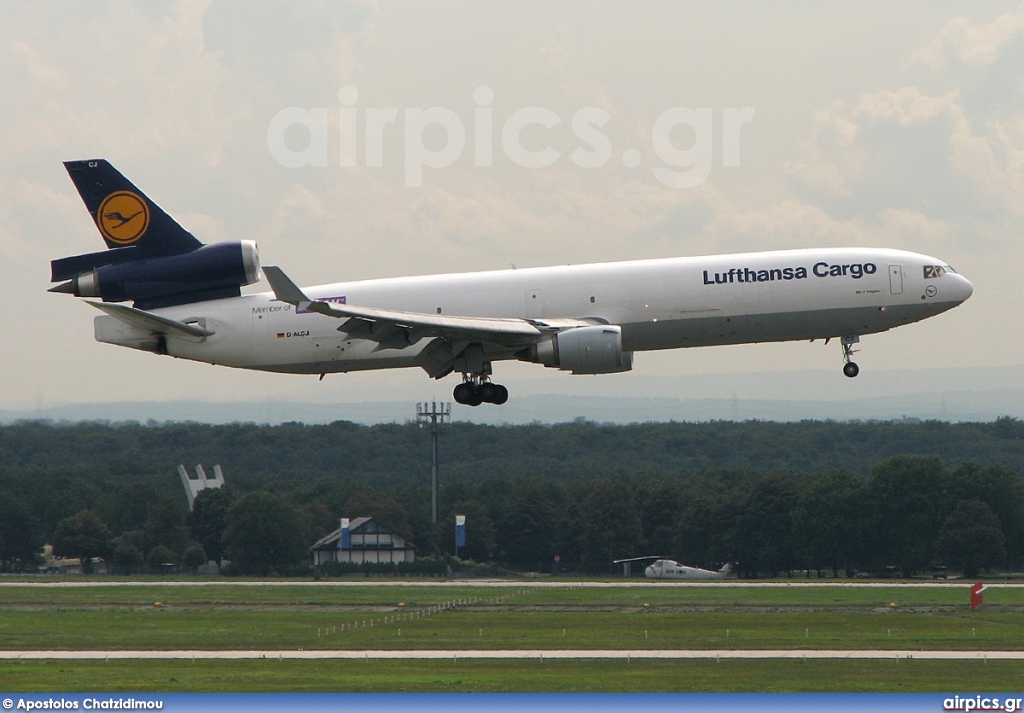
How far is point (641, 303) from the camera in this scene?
2138 inches

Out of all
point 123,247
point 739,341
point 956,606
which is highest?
point 123,247

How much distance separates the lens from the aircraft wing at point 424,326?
5178cm

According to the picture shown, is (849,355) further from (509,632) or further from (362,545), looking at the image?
(362,545)

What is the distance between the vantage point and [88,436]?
584ft

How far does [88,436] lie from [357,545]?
222ft

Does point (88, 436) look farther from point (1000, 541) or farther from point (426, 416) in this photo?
point (1000, 541)

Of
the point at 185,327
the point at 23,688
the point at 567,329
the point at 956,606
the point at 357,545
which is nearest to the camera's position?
the point at 23,688

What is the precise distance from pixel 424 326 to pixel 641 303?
8.69 m

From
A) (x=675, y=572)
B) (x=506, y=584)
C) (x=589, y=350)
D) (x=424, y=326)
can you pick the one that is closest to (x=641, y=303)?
(x=589, y=350)

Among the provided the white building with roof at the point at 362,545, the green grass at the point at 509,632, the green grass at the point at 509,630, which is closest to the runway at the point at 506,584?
the green grass at the point at 509,632

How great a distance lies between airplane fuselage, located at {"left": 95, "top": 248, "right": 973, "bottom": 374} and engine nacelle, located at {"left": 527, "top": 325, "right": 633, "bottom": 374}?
179cm

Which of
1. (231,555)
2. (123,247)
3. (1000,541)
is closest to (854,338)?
(123,247)

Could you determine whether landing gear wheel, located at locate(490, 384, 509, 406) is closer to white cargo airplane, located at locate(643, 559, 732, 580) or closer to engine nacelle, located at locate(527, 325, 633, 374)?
engine nacelle, located at locate(527, 325, 633, 374)

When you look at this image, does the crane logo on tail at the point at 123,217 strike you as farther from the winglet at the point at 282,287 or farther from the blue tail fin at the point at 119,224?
the winglet at the point at 282,287
